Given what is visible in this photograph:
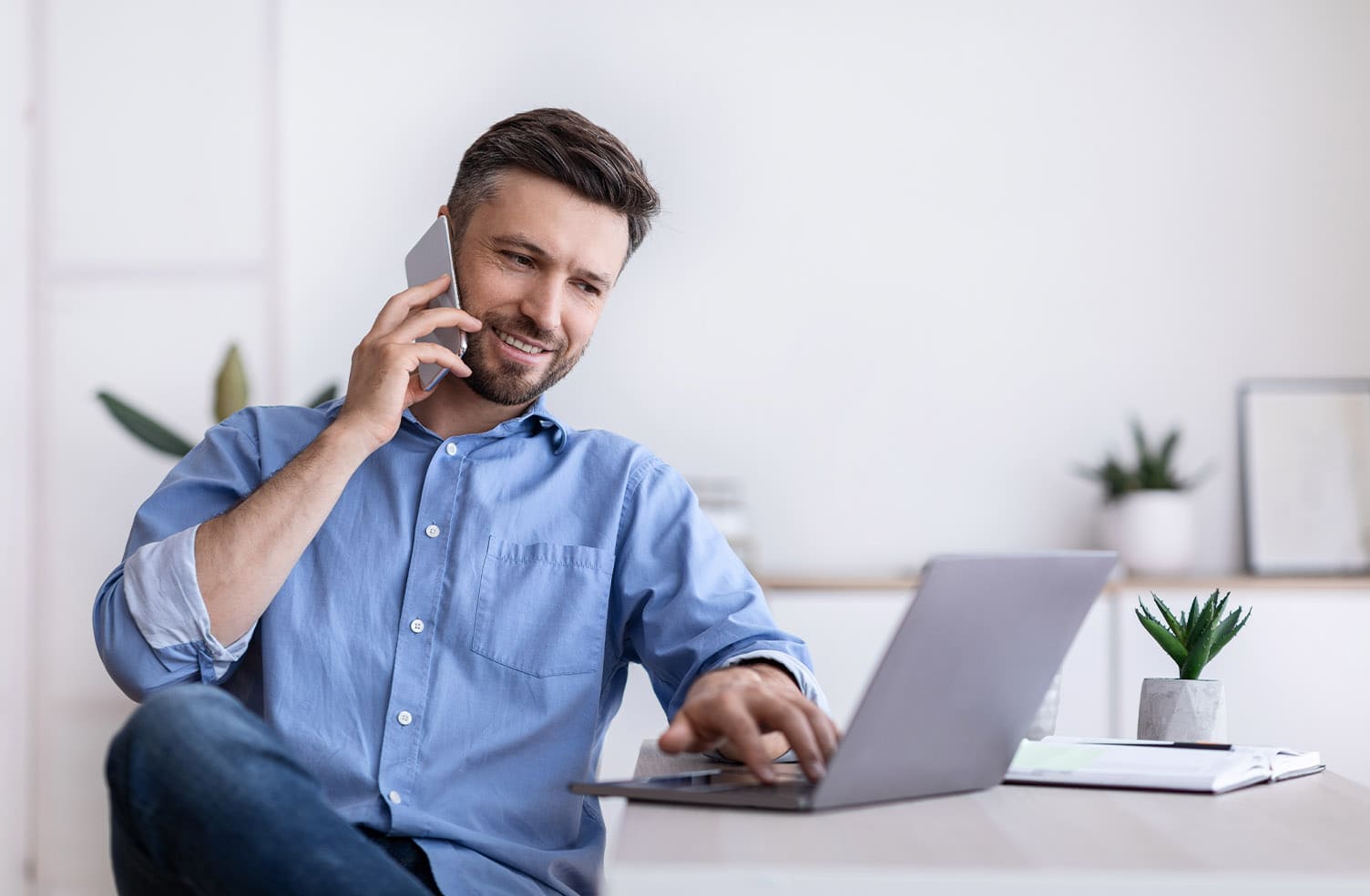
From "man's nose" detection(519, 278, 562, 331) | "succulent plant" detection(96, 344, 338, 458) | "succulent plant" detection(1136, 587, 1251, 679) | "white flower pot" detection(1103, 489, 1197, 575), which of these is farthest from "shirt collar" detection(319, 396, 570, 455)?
"white flower pot" detection(1103, 489, 1197, 575)

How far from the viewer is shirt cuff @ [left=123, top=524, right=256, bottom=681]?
1.31 meters

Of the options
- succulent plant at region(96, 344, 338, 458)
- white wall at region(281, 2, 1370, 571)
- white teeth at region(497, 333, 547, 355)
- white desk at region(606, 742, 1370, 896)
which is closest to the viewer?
white desk at region(606, 742, 1370, 896)

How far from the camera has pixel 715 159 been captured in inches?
141

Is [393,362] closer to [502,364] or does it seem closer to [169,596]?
[502,364]

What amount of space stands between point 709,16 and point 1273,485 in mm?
1970

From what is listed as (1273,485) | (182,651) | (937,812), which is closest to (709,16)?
(1273,485)

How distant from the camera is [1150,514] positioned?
3.28 meters

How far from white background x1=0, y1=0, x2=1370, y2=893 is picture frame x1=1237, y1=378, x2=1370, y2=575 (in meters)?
0.07

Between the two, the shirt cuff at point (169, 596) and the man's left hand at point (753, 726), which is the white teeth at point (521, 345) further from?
the man's left hand at point (753, 726)

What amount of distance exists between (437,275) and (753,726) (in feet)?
2.68

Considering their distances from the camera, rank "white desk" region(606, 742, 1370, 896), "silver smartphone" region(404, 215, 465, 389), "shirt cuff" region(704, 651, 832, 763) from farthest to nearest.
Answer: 1. "silver smartphone" region(404, 215, 465, 389)
2. "shirt cuff" region(704, 651, 832, 763)
3. "white desk" region(606, 742, 1370, 896)

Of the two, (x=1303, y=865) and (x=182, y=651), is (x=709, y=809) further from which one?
(x=182, y=651)

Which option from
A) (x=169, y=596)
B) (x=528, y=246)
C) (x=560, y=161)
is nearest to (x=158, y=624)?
(x=169, y=596)

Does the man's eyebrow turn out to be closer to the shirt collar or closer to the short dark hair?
the short dark hair
